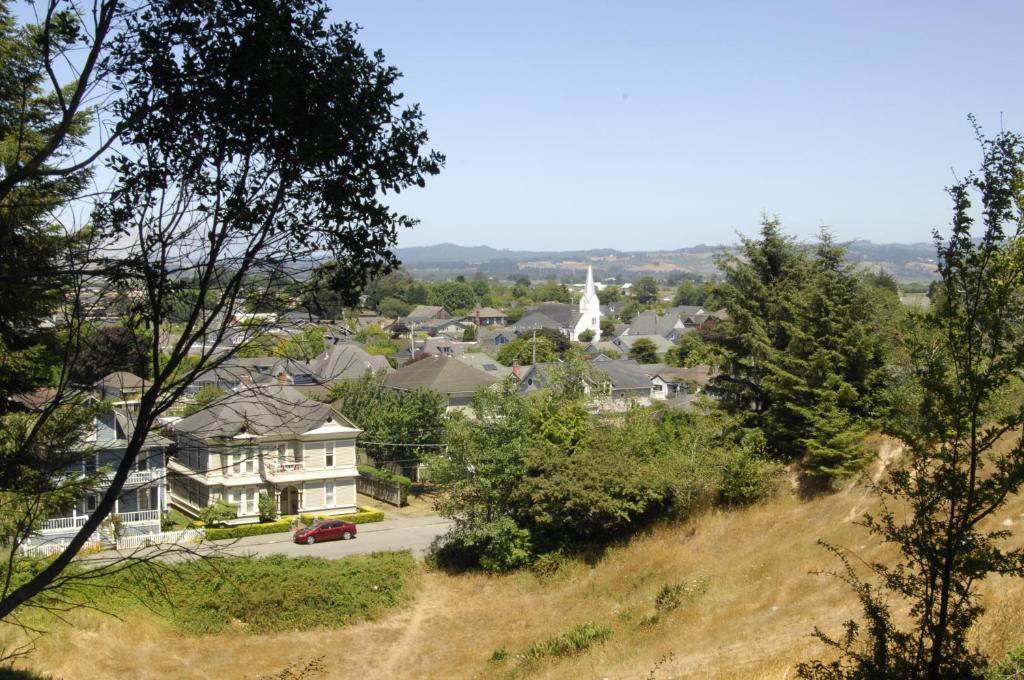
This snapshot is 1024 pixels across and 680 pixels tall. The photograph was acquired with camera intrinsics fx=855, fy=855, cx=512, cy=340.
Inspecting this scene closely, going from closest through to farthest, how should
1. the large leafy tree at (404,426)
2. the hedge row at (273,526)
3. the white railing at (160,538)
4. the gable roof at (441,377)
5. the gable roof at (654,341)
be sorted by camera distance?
the white railing at (160,538) → the hedge row at (273,526) → the large leafy tree at (404,426) → the gable roof at (441,377) → the gable roof at (654,341)

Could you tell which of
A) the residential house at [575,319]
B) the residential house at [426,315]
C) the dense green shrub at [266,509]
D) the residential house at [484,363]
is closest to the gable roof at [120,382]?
the dense green shrub at [266,509]

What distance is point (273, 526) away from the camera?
29.5 meters

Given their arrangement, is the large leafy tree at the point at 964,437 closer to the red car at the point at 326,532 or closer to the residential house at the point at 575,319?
the red car at the point at 326,532

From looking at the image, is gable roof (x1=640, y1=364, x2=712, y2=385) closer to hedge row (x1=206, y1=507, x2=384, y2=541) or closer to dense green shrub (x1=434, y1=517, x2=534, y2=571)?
hedge row (x1=206, y1=507, x2=384, y2=541)

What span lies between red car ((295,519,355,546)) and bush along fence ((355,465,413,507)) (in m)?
5.38

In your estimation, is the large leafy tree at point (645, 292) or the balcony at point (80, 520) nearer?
the balcony at point (80, 520)

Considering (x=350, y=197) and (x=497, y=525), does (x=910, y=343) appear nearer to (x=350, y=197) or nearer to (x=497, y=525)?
(x=350, y=197)

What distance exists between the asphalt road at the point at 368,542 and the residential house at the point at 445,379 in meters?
12.3

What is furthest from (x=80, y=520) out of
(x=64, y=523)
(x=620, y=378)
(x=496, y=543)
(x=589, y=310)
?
(x=589, y=310)

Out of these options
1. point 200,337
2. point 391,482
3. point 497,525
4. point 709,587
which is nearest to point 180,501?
point 391,482

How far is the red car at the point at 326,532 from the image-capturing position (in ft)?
91.2

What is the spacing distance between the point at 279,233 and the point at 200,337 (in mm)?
1004

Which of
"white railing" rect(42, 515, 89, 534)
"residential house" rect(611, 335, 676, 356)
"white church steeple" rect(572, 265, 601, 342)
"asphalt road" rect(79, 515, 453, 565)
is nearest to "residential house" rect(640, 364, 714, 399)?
"asphalt road" rect(79, 515, 453, 565)

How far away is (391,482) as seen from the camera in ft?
113
